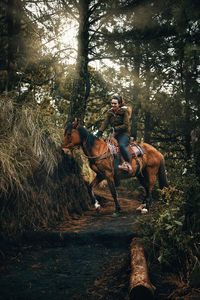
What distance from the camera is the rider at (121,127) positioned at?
10000mm

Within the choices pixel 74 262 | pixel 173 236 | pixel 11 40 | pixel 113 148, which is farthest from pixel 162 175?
pixel 11 40

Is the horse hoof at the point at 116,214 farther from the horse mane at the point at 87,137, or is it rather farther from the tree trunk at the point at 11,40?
the tree trunk at the point at 11,40

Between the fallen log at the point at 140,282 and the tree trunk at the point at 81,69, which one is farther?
the tree trunk at the point at 81,69

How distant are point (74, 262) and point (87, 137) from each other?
3.94 metres

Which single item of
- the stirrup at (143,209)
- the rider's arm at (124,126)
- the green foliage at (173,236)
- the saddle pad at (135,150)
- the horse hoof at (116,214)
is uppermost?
the rider's arm at (124,126)

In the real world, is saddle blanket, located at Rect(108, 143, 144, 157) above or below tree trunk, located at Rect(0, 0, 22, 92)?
below

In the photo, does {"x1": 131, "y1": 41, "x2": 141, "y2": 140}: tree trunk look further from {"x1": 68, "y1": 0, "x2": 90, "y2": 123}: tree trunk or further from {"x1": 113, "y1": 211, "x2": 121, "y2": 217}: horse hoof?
{"x1": 113, "y1": 211, "x2": 121, "y2": 217}: horse hoof

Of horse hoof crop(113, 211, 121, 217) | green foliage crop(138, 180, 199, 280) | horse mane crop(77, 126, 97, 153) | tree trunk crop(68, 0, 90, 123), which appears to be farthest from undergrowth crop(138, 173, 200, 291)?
tree trunk crop(68, 0, 90, 123)

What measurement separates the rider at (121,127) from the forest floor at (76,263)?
1.42 metres

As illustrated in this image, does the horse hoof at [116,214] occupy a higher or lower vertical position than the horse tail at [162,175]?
lower

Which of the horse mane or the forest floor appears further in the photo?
the horse mane

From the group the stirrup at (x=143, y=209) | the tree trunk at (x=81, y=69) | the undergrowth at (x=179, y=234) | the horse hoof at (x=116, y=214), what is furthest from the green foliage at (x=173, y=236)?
the tree trunk at (x=81, y=69)

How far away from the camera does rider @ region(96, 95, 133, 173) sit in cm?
1000

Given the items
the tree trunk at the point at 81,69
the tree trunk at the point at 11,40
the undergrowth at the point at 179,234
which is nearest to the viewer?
the undergrowth at the point at 179,234
